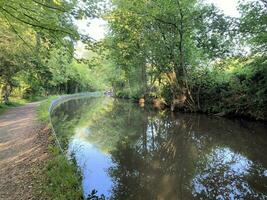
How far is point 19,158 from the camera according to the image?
8102 mm

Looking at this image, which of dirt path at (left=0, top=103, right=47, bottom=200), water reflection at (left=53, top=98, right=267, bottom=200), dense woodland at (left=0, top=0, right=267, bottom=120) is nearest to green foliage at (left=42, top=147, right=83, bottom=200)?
dirt path at (left=0, top=103, right=47, bottom=200)

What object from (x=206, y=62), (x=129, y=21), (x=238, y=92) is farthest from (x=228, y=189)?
(x=206, y=62)

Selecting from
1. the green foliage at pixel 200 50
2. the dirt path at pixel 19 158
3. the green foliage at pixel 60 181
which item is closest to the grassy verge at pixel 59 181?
the green foliage at pixel 60 181

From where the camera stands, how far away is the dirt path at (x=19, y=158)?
5.83 meters

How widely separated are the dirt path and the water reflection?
1326 mm

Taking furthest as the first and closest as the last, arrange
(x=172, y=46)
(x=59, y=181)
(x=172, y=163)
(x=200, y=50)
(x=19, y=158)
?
(x=172, y=46) → (x=200, y=50) → (x=172, y=163) → (x=19, y=158) → (x=59, y=181)

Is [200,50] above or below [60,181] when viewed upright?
above

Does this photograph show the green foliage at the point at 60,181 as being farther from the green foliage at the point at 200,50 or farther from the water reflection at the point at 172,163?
the green foliage at the point at 200,50

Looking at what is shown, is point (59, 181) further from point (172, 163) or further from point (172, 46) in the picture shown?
point (172, 46)

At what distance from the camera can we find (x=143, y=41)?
2367 cm

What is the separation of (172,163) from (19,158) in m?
4.81

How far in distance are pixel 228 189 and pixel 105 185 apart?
314 cm

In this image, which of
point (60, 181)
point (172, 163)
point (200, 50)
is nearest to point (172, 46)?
point (200, 50)

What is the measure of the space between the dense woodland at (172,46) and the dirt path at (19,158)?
3098 mm
